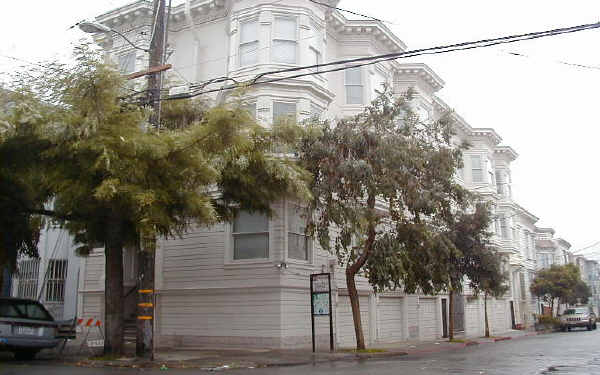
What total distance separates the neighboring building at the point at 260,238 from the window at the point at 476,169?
13198 mm

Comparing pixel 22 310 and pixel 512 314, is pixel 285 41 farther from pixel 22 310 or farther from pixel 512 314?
pixel 512 314

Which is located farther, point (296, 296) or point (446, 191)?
point (296, 296)

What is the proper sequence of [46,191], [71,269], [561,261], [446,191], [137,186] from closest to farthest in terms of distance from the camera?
1. [137,186]
2. [46,191]
3. [446,191]
4. [71,269]
5. [561,261]

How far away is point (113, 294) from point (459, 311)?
23.1 m

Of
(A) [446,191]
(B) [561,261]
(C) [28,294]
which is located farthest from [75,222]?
(B) [561,261]

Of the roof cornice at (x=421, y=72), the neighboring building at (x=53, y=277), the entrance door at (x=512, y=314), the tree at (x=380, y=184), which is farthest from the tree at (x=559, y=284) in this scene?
the neighboring building at (x=53, y=277)

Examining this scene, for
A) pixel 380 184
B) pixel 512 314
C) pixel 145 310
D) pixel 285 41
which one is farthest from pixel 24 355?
pixel 512 314

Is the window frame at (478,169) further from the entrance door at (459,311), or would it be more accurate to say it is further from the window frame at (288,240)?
the window frame at (288,240)

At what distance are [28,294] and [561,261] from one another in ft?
224

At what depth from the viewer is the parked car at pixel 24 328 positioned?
531 inches

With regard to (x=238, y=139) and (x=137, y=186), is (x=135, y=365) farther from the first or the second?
(x=238, y=139)

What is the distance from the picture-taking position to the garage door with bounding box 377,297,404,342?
23.7m

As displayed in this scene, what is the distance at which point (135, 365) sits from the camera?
41.4 feet

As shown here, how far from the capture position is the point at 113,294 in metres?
14.5
